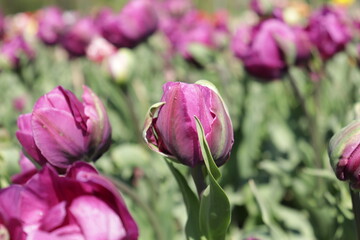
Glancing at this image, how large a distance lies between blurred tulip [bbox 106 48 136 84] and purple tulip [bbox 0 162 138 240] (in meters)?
0.95

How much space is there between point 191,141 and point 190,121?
23 mm

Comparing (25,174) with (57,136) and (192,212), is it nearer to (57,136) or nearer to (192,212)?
(57,136)

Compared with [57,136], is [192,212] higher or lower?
lower

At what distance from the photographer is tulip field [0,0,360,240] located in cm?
54

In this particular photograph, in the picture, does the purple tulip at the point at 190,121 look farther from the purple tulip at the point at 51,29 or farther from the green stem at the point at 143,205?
the purple tulip at the point at 51,29

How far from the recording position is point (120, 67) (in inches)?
58.6

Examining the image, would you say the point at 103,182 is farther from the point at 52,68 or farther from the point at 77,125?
the point at 52,68

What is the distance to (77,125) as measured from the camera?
26.5 inches

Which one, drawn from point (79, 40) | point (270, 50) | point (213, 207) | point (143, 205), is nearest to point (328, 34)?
point (270, 50)

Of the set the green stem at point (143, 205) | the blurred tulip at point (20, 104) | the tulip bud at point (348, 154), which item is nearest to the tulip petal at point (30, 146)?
the green stem at point (143, 205)

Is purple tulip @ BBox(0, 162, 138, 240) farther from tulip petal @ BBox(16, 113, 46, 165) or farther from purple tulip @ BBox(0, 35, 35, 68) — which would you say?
purple tulip @ BBox(0, 35, 35, 68)

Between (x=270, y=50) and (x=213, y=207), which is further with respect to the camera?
(x=270, y=50)

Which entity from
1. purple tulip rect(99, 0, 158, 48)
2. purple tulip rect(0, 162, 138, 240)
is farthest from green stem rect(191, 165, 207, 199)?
purple tulip rect(99, 0, 158, 48)

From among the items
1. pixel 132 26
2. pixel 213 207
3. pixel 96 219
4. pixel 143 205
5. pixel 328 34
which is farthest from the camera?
pixel 132 26
